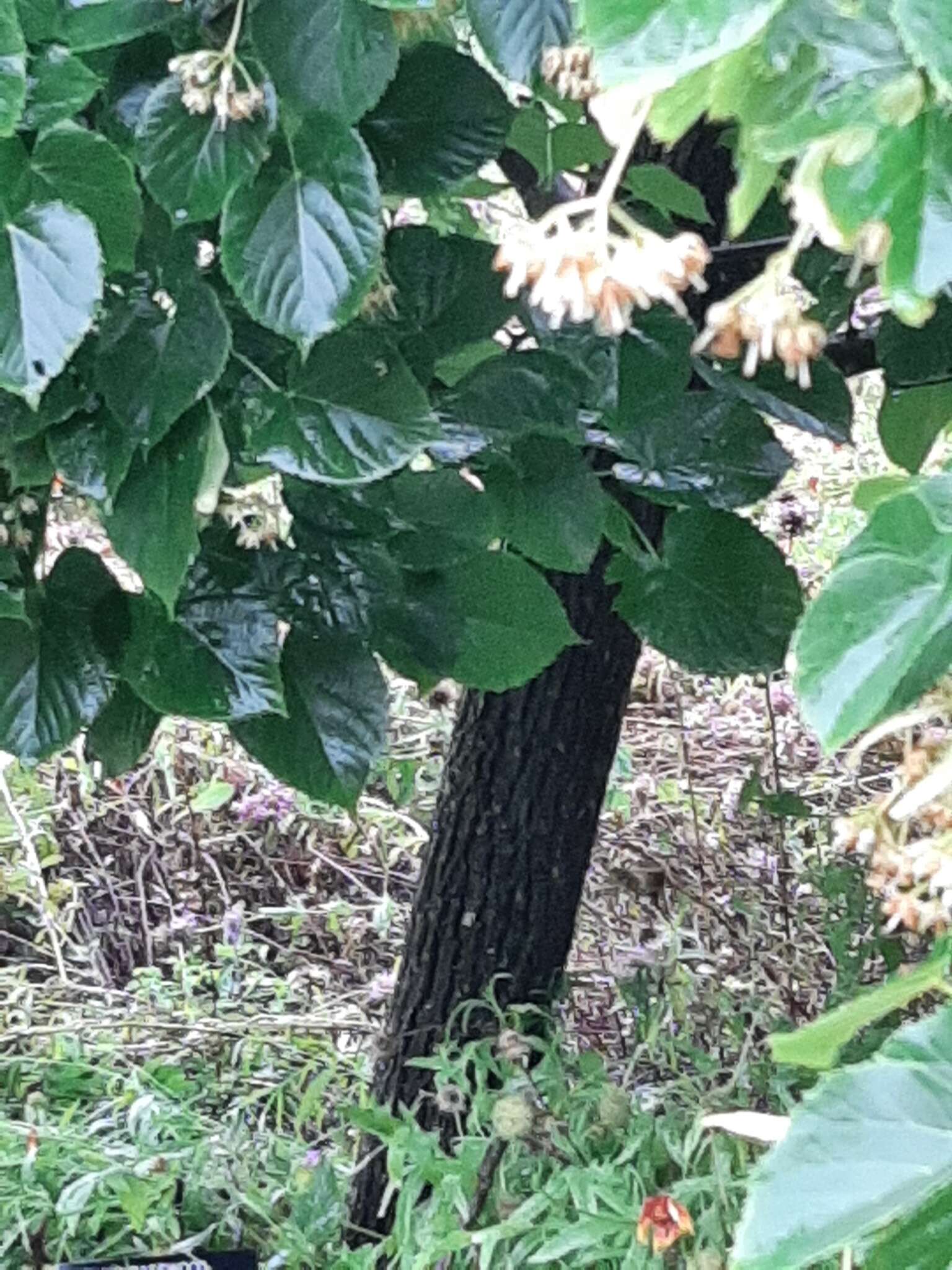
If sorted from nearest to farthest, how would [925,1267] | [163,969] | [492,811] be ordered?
[925,1267]
[492,811]
[163,969]

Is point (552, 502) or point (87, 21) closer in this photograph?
point (87, 21)

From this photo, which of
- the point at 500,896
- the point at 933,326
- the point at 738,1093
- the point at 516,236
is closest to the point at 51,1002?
the point at 500,896

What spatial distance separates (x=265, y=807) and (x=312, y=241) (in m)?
1.98

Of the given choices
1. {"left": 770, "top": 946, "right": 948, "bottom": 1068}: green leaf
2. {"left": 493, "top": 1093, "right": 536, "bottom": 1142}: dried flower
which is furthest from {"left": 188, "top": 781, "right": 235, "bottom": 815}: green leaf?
{"left": 770, "top": 946, "right": 948, "bottom": 1068}: green leaf

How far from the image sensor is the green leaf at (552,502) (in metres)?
0.84

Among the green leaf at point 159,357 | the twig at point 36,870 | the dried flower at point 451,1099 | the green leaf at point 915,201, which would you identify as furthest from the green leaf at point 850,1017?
the twig at point 36,870

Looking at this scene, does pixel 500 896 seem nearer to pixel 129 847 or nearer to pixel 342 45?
pixel 342 45

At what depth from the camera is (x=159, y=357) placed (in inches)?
26.3

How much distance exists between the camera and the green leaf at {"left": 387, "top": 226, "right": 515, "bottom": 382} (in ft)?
2.60

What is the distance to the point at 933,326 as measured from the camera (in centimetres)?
79

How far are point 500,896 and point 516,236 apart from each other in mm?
971

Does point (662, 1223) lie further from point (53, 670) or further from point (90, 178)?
point (90, 178)

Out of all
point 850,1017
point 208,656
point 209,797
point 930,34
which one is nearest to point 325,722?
point 208,656

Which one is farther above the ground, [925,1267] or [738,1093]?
[925,1267]
